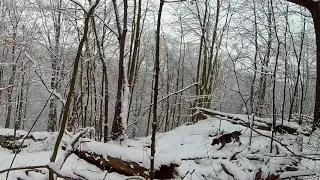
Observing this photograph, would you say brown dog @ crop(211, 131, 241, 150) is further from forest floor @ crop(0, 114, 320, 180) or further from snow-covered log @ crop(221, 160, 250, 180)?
snow-covered log @ crop(221, 160, 250, 180)

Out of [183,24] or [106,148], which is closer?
[106,148]

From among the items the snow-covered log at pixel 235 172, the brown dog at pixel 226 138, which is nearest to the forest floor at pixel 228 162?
the snow-covered log at pixel 235 172

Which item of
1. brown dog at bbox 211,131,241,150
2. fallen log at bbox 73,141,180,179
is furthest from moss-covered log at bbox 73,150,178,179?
brown dog at bbox 211,131,241,150

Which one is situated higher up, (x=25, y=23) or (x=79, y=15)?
(x=25, y=23)

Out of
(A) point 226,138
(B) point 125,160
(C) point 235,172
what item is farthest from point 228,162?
(A) point 226,138

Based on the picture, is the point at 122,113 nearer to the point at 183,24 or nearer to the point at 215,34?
the point at 215,34

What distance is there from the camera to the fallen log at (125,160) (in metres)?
5.33

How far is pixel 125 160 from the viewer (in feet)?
18.5

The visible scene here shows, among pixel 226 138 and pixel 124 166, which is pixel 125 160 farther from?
pixel 226 138

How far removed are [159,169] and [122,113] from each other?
14.4 feet

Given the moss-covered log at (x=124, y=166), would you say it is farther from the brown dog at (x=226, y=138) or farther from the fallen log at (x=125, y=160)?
the brown dog at (x=226, y=138)

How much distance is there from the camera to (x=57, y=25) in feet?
73.6

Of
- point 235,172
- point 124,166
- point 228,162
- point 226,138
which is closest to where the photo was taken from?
point 235,172

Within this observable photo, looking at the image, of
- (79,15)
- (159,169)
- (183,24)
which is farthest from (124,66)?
(183,24)
